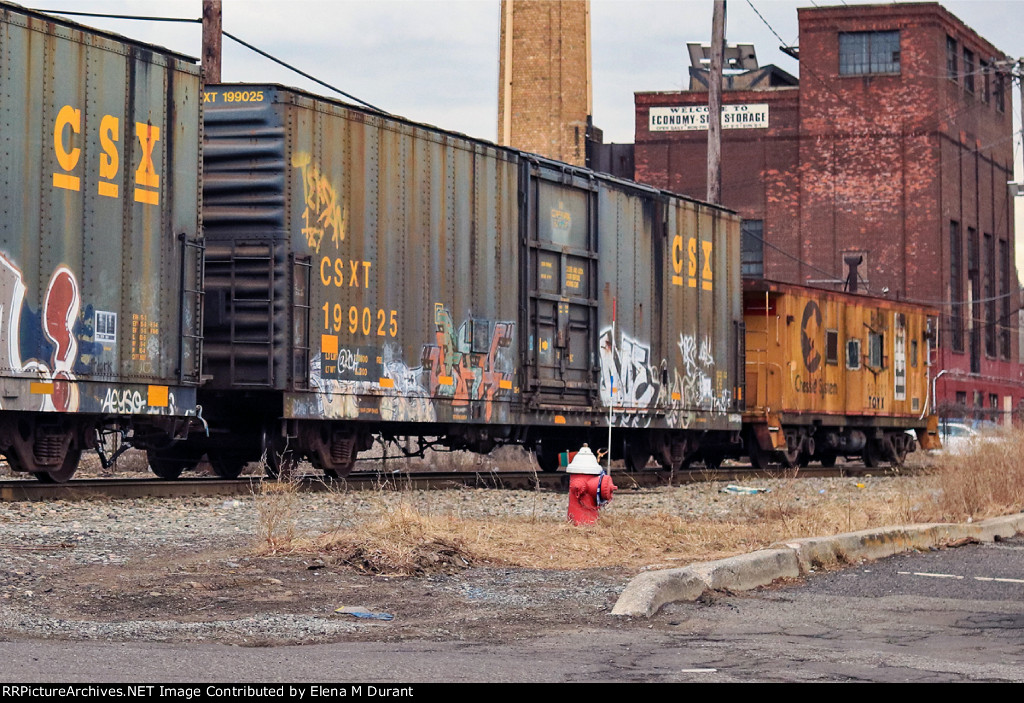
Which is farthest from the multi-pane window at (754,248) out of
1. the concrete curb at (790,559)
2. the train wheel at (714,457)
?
the concrete curb at (790,559)

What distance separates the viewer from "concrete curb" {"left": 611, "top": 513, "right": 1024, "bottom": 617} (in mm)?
7414

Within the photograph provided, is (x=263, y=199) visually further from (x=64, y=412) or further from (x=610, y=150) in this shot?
(x=610, y=150)

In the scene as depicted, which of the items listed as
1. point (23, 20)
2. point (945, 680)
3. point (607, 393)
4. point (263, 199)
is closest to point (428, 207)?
point (263, 199)

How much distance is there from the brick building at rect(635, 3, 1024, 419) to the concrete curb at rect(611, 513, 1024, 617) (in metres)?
39.0

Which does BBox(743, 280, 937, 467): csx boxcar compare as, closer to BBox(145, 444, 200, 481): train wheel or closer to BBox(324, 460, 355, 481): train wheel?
BBox(324, 460, 355, 481): train wheel

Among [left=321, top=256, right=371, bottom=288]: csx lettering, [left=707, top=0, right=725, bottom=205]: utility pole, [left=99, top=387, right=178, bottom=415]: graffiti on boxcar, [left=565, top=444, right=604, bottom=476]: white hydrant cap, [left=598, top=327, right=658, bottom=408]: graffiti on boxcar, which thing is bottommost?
[left=565, top=444, right=604, bottom=476]: white hydrant cap

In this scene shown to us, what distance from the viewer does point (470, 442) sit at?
17.7 m

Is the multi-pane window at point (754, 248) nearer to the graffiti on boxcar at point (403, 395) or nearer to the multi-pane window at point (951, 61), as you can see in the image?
the multi-pane window at point (951, 61)

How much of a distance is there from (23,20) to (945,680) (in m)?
9.52

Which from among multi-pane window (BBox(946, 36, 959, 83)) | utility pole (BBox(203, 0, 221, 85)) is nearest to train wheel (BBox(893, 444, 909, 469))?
utility pole (BBox(203, 0, 221, 85))

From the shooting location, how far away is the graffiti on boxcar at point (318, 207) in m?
14.5

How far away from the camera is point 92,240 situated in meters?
12.5

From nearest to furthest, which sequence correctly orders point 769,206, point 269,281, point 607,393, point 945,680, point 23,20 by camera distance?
1. point 945,680
2. point 23,20
3. point 269,281
4. point 607,393
5. point 769,206

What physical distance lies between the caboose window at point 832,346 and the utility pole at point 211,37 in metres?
11.2
